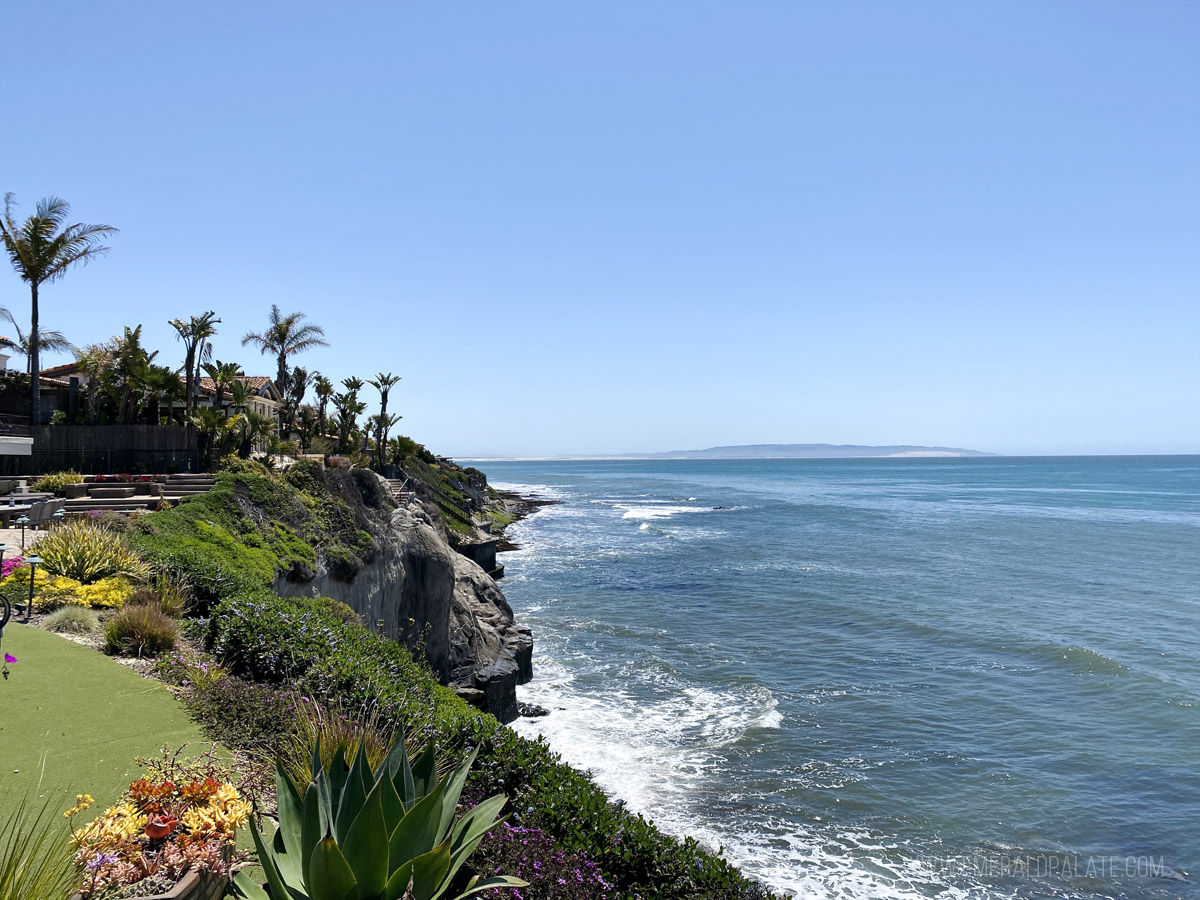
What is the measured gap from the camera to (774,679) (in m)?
21.2

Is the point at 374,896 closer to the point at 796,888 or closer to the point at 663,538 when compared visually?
the point at 796,888

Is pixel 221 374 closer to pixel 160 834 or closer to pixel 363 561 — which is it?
pixel 363 561

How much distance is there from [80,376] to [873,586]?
45.7 meters

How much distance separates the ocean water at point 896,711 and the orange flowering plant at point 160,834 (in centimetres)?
939

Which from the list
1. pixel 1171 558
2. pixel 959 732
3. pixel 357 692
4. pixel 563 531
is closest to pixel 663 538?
pixel 563 531

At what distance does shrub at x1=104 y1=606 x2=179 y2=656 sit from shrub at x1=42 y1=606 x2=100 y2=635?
53 cm

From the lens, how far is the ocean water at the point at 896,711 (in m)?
12.5

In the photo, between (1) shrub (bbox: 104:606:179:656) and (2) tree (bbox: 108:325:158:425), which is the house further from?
(1) shrub (bbox: 104:606:179:656)

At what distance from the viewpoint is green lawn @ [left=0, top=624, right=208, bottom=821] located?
5.88 meters

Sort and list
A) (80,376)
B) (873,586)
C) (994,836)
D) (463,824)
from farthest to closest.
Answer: (80,376), (873,586), (994,836), (463,824)

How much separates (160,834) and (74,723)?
3.39 metres

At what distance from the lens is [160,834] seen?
4.68 m

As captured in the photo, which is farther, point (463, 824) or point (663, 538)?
point (663, 538)

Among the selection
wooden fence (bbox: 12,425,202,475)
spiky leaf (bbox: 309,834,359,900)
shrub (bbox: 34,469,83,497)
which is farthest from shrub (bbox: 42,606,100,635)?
wooden fence (bbox: 12,425,202,475)
